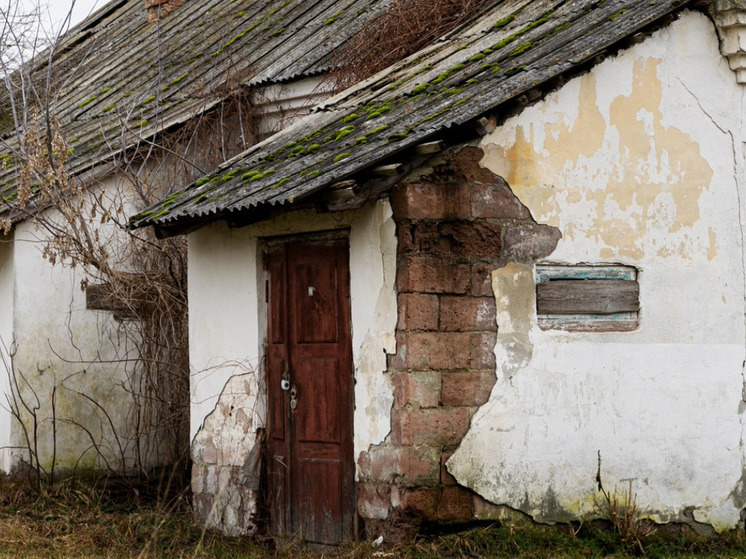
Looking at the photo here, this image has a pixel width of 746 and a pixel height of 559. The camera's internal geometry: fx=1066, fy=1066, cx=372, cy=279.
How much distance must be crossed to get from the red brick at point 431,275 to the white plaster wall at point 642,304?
26cm

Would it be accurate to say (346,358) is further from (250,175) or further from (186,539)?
(186,539)

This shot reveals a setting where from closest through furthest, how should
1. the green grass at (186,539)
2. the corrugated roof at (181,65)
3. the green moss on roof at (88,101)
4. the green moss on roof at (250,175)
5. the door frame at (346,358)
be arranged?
the green grass at (186,539) → the door frame at (346,358) → the green moss on roof at (250,175) → the corrugated roof at (181,65) → the green moss on roof at (88,101)

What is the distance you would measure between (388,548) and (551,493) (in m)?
1.13

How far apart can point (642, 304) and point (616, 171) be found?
91 centimetres

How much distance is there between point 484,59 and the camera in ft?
25.3

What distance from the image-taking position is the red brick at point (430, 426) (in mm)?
6820

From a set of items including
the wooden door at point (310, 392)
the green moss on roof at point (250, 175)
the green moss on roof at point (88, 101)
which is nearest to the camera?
the wooden door at point (310, 392)

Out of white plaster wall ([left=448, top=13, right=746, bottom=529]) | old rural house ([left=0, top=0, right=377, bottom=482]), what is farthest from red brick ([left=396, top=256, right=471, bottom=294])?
old rural house ([left=0, top=0, right=377, bottom=482])

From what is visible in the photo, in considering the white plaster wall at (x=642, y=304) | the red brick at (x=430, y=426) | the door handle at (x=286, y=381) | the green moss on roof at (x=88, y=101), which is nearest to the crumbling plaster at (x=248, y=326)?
the red brick at (x=430, y=426)

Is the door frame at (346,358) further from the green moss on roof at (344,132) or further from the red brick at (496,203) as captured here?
the red brick at (496,203)

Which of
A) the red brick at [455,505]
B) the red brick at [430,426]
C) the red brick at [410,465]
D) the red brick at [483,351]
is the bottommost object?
the red brick at [455,505]

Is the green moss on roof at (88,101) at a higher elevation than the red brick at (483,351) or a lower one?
higher

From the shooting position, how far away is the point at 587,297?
280 inches

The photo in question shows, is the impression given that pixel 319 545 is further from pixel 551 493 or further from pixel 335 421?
pixel 551 493
